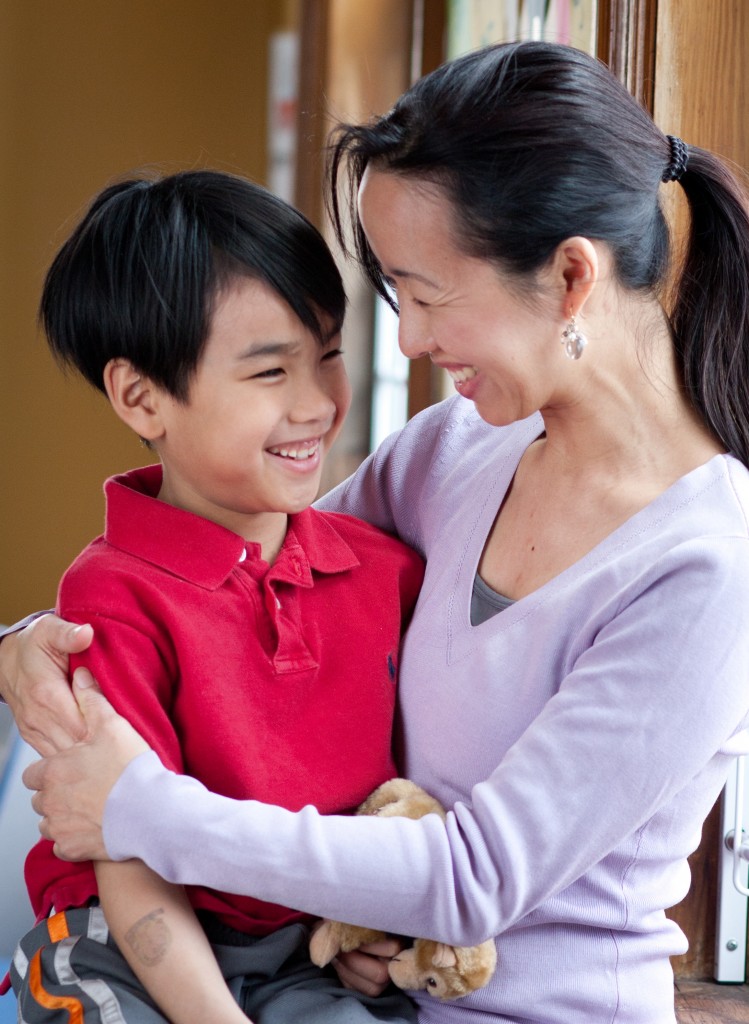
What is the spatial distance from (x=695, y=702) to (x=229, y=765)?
445mm

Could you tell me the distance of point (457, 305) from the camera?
1192 mm

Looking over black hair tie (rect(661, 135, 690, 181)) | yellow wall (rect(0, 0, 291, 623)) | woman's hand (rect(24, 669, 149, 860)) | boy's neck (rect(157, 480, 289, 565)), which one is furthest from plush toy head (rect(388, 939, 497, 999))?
Result: yellow wall (rect(0, 0, 291, 623))

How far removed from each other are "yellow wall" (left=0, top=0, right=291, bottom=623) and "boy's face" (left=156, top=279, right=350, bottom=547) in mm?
3422

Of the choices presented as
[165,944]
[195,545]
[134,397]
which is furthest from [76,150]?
[165,944]

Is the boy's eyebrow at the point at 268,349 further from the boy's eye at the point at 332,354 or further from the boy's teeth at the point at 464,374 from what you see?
the boy's teeth at the point at 464,374

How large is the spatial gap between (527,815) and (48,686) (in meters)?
0.47

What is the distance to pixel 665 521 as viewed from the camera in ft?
3.76

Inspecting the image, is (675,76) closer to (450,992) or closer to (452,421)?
(452,421)

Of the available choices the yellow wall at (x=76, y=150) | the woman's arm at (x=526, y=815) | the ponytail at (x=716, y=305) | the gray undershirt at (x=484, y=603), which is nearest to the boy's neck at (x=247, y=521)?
the gray undershirt at (x=484, y=603)

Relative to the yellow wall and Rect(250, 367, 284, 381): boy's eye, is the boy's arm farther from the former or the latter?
the yellow wall

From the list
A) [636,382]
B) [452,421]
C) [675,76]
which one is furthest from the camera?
[675,76]

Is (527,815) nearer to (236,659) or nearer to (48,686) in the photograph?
(236,659)

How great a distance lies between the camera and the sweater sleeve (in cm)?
103

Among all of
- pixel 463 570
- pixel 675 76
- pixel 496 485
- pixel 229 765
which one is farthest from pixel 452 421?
pixel 675 76
